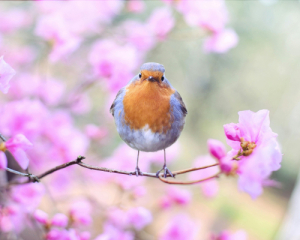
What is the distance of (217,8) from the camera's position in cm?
125

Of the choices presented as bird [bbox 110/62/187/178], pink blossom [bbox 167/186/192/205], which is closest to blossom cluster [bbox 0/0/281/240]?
pink blossom [bbox 167/186/192/205]

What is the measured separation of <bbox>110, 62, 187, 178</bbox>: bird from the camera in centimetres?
60

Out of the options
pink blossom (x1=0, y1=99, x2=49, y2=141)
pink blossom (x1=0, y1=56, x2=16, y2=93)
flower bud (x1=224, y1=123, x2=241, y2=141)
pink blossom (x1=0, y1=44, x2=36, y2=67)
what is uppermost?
pink blossom (x1=0, y1=44, x2=36, y2=67)

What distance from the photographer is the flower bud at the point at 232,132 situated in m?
0.55

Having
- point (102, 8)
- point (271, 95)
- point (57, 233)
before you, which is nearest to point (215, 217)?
point (271, 95)

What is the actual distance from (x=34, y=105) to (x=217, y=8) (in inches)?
35.0

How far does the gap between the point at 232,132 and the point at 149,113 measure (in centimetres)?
18

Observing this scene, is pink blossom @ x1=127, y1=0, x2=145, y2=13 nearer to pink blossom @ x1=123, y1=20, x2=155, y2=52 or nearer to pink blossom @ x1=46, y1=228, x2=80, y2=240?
pink blossom @ x1=123, y1=20, x2=155, y2=52

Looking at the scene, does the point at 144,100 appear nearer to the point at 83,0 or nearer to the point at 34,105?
the point at 34,105

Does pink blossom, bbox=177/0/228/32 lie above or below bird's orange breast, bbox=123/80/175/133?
above

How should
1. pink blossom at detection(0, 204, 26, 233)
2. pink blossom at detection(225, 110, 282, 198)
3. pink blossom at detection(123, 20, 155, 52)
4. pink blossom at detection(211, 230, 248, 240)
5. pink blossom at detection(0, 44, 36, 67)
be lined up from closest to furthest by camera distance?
pink blossom at detection(225, 110, 282, 198) < pink blossom at detection(0, 204, 26, 233) < pink blossom at detection(211, 230, 248, 240) < pink blossom at detection(123, 20, 155, 52) < pink blossom at detection(0, 44, 36, 67)

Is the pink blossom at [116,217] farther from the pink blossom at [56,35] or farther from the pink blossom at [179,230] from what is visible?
the pink blossom at [56,35]

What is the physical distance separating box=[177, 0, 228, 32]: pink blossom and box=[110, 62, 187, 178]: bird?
2.37 ft

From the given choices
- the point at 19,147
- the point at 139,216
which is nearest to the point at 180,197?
the point at 139,216
